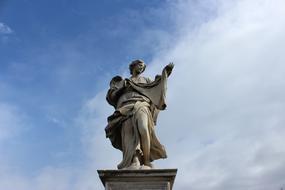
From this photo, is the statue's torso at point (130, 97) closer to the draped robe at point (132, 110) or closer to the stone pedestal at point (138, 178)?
the draped robe at point (132, 110)

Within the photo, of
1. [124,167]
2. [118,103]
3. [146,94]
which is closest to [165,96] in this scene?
[146,94]

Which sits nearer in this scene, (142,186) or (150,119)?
(142,186)

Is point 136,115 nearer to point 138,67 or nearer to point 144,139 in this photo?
point 144,139

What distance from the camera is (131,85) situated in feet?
36.0

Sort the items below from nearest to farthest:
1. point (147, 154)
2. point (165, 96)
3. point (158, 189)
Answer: point (158, 189)
point (147, 154)
point (165, 96)

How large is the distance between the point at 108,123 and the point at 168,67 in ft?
6.57

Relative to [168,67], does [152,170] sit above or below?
below

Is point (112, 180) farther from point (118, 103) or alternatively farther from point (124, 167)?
point (118, 103)

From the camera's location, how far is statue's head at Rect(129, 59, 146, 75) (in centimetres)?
1151

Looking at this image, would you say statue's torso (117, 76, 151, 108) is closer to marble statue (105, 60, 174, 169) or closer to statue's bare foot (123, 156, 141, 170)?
marble statue (105, 60, 174, 169)

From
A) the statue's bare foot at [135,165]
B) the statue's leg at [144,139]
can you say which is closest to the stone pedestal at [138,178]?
the statue's bare foot at [135,165]

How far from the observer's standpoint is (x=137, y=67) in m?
11.5

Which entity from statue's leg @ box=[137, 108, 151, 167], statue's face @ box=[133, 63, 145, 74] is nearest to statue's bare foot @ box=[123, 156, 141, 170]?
statue's leg @ box=[137, 108, 151, 167]

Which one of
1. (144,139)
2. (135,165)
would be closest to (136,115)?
(144,139)
